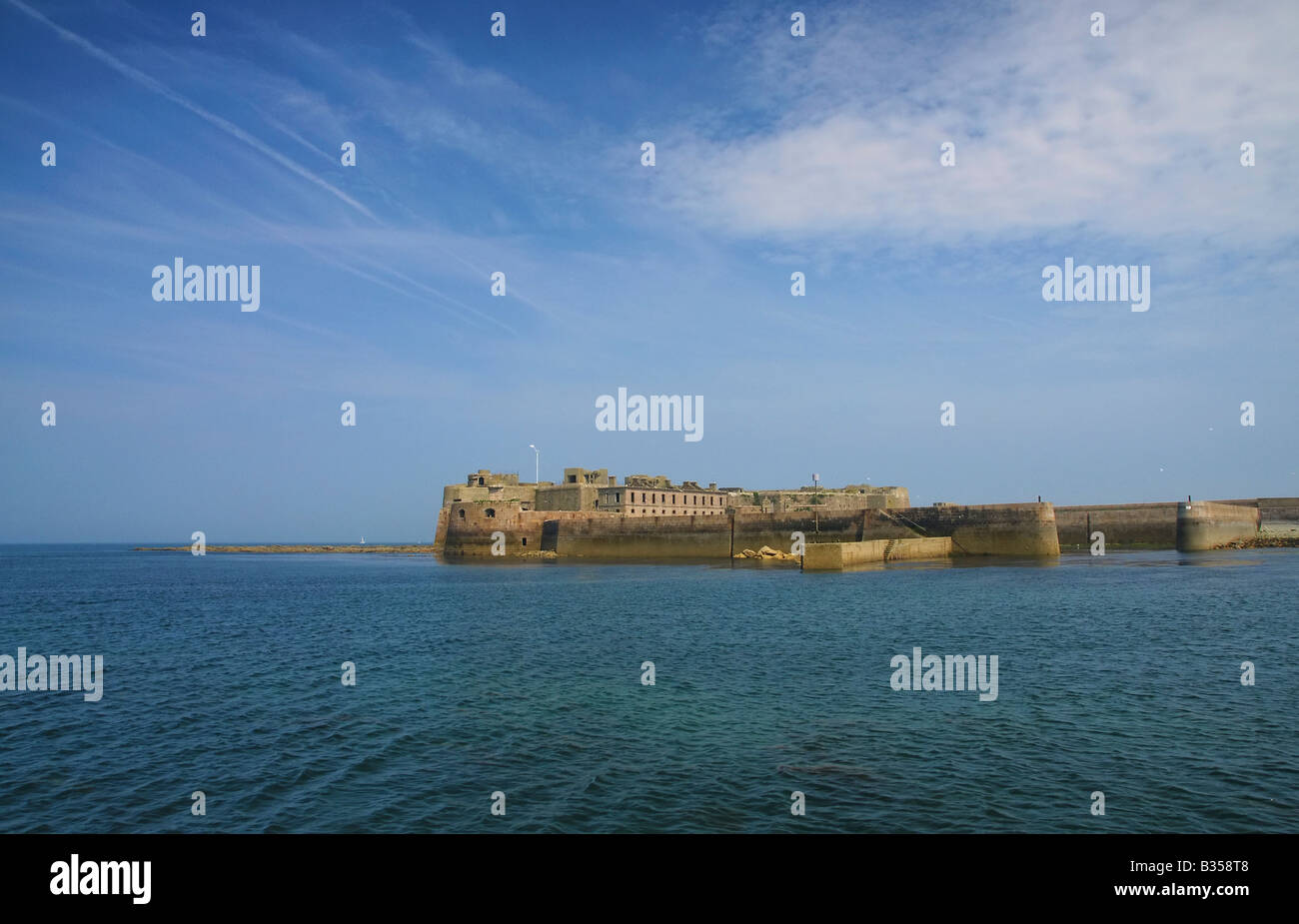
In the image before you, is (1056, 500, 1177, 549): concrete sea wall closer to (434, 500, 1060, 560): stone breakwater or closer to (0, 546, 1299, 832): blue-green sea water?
(434, 500, 1060, 560): stone breakwater

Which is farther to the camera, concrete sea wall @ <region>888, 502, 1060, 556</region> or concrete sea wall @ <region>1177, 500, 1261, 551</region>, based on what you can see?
concrete sea wall @ <region>1177, 500, 1261, 551</region>

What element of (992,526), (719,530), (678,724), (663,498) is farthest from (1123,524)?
(678,724)

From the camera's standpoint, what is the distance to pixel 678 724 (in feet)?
47.9

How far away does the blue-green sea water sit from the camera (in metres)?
10.5

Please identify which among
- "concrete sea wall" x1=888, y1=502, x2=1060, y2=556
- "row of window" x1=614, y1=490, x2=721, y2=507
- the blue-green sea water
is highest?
"row of window" x1=614, y1=490, x2=721, y2=507

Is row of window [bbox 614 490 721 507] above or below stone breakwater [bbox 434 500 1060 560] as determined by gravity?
above

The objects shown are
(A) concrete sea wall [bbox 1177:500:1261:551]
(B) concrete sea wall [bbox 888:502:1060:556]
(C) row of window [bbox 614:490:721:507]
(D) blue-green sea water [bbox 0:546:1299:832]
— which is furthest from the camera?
(C) row of window [bbox 614:490:721:507]

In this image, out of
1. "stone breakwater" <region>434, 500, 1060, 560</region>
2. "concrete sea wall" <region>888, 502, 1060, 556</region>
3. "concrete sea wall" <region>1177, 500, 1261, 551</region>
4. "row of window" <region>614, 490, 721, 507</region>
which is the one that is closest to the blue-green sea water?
"concrete sea wall" <region>888, 502, 1060, 556</region>

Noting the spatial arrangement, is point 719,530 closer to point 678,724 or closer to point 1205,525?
point 1205,525

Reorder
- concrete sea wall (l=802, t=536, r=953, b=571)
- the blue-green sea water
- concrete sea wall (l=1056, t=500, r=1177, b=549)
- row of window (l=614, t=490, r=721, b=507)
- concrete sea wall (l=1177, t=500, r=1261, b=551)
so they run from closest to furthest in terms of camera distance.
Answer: the blue-green sea water, concrete sea wall (l=802, t=536, r=953, b=571), concrete sea wall (l=1177, t=500, r=1261, b=551), concrete sea wall (l=1056, t=500, r=1177, b=549), row of window (l=614, t=490, r=721, b=507)

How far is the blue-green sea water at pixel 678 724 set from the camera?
1045 centimetres

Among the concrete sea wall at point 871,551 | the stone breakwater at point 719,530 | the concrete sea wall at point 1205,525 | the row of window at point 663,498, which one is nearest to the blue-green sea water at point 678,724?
the concrete sea wall at point 871,551

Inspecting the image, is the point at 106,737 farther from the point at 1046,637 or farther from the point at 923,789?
the point at 1046,637

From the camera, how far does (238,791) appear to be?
1158 centimetres
